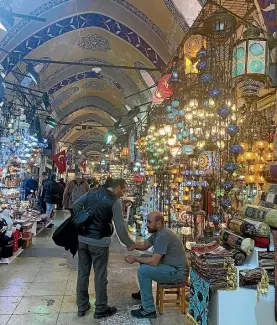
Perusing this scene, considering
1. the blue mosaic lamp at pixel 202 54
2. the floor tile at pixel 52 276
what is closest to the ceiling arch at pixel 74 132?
the blue mosaic lamp at pixel 202 54

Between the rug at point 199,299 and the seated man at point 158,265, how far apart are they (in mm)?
259

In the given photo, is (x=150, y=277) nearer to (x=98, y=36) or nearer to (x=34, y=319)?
(x=34, y=319)

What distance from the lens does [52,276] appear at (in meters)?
4.61

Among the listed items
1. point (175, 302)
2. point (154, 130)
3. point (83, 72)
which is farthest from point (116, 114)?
point (175, 302)

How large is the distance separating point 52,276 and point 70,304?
109 cm

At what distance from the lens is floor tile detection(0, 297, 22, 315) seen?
3.35 meters

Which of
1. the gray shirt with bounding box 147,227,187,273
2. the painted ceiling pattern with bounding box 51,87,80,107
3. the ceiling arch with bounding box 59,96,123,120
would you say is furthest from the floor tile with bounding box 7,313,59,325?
the ceiling arch with bounding box 59,96,123,120

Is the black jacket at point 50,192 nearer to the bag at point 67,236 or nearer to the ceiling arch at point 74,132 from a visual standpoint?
the bag at point 67,236

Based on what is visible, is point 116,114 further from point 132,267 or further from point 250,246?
point 250,246

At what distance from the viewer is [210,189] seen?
6.20 meters

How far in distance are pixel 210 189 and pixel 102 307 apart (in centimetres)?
340

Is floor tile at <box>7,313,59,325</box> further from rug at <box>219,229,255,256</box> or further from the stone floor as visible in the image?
rug at <box>219,229,255,256</box>

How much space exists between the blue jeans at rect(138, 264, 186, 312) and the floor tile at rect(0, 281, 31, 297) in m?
1.41

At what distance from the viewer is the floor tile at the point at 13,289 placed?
383 cm
